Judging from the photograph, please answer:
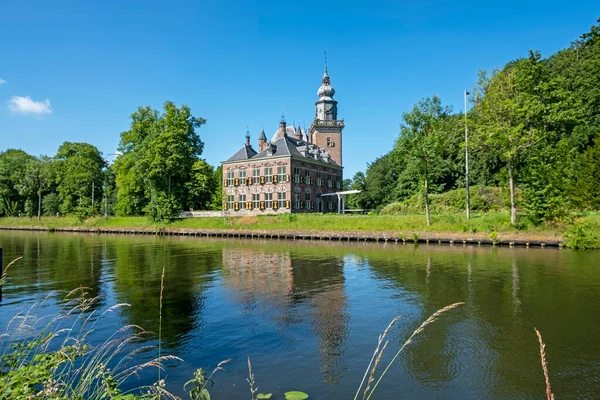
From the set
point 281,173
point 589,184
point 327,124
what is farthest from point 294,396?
point 327,124

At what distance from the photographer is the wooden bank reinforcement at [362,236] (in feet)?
89.8

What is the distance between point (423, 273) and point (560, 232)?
1636cm

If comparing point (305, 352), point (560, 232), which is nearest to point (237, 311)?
point (305, 352)

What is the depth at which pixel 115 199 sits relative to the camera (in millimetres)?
64125

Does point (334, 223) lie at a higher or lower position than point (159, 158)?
lower

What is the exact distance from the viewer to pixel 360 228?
3519 centimetres

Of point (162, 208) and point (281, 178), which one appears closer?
point (162, 208)

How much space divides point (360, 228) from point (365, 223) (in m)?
0.80

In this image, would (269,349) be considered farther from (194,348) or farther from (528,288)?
(528,288)

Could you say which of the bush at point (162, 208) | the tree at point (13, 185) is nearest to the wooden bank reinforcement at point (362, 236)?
the bush at point (162, 208)

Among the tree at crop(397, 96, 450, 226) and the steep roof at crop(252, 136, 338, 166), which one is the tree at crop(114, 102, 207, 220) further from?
the tree at crop(397, 96, 450, 226)

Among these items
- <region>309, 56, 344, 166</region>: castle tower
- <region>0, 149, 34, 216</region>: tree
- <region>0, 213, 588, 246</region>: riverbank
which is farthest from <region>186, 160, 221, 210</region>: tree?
<region>0, 149, 34, 216</region>: tree

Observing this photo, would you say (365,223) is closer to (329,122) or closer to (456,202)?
(456,202)

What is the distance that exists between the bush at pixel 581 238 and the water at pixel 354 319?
26.3 ft
